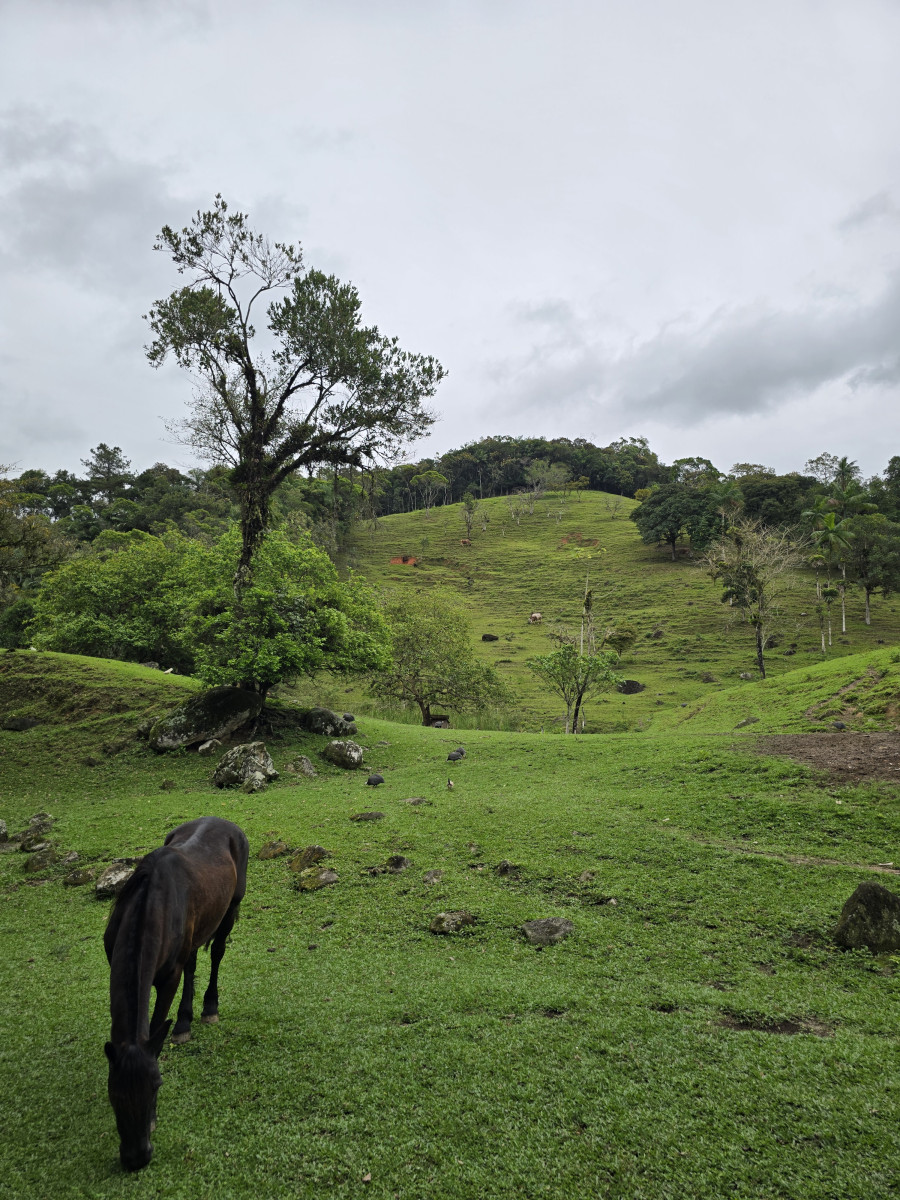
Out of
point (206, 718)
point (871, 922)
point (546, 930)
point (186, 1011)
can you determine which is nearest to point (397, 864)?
point (546, 930)

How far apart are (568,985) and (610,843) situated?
3.81 metres

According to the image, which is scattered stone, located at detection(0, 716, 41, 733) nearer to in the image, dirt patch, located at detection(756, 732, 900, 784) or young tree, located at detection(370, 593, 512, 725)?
young tree, located at detection(370, 593, 512, 725)

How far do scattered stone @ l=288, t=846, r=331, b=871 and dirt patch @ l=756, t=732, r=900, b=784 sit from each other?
9.21 metres

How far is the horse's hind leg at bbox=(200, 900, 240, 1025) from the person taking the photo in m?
5.04

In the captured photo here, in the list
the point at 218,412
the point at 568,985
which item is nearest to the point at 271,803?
the point at 568,985

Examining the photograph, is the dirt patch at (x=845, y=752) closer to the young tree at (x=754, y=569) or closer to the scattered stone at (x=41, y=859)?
the scattered stone at (x=41, y=859)

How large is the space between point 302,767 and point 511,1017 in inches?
421

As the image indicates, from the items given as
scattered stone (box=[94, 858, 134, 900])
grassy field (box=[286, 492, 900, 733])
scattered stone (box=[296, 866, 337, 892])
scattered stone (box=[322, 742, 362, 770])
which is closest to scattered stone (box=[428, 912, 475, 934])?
scattered stone (box=[296, 866, 337, 892])

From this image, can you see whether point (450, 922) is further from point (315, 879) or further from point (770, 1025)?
point (770, 1025)

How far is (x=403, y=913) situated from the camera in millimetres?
7371

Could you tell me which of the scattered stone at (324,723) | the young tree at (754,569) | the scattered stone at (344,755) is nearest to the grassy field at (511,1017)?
the scattered stone at (344,755)

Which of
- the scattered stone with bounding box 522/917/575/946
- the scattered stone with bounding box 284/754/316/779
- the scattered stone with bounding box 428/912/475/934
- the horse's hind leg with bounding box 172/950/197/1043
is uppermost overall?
the horse's hind leg with bounding box 172/950/197/1043

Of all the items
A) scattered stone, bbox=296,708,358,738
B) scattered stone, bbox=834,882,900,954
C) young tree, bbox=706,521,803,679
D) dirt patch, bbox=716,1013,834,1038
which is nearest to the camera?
dirt patch, bbox=716,1013,834,1038

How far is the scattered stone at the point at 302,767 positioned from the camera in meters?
14.6
